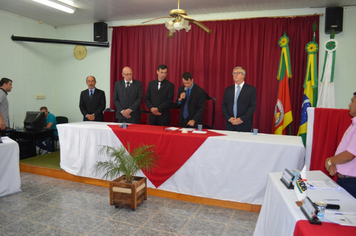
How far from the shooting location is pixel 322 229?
109 cm

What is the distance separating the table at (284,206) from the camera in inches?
49.1

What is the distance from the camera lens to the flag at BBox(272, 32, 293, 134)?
473 cm

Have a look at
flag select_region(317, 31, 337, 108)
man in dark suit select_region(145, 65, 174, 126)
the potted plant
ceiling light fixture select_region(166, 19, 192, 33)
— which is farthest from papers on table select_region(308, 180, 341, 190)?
flag select_region(317, 31, 337, 108)

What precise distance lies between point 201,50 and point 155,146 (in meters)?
3.03

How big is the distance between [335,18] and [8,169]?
561cm

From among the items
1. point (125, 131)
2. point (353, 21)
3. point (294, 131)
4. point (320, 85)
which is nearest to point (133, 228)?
point (125, 131)

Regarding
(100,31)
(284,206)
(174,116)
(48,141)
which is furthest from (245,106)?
(100,31)

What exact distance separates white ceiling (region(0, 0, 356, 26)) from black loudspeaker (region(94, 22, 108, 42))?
0.39 feet

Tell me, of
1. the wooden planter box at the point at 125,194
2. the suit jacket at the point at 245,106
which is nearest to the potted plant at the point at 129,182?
the wooden planter box at the point at 125,194

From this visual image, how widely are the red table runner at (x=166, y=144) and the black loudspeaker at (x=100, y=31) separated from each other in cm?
370

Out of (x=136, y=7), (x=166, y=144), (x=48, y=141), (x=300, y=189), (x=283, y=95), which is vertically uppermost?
(x=136, y=7)

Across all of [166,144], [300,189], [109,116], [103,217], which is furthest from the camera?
[109,116]

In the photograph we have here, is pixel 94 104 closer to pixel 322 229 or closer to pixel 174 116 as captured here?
pixel 174 116

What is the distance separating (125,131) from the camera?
10.9ft
